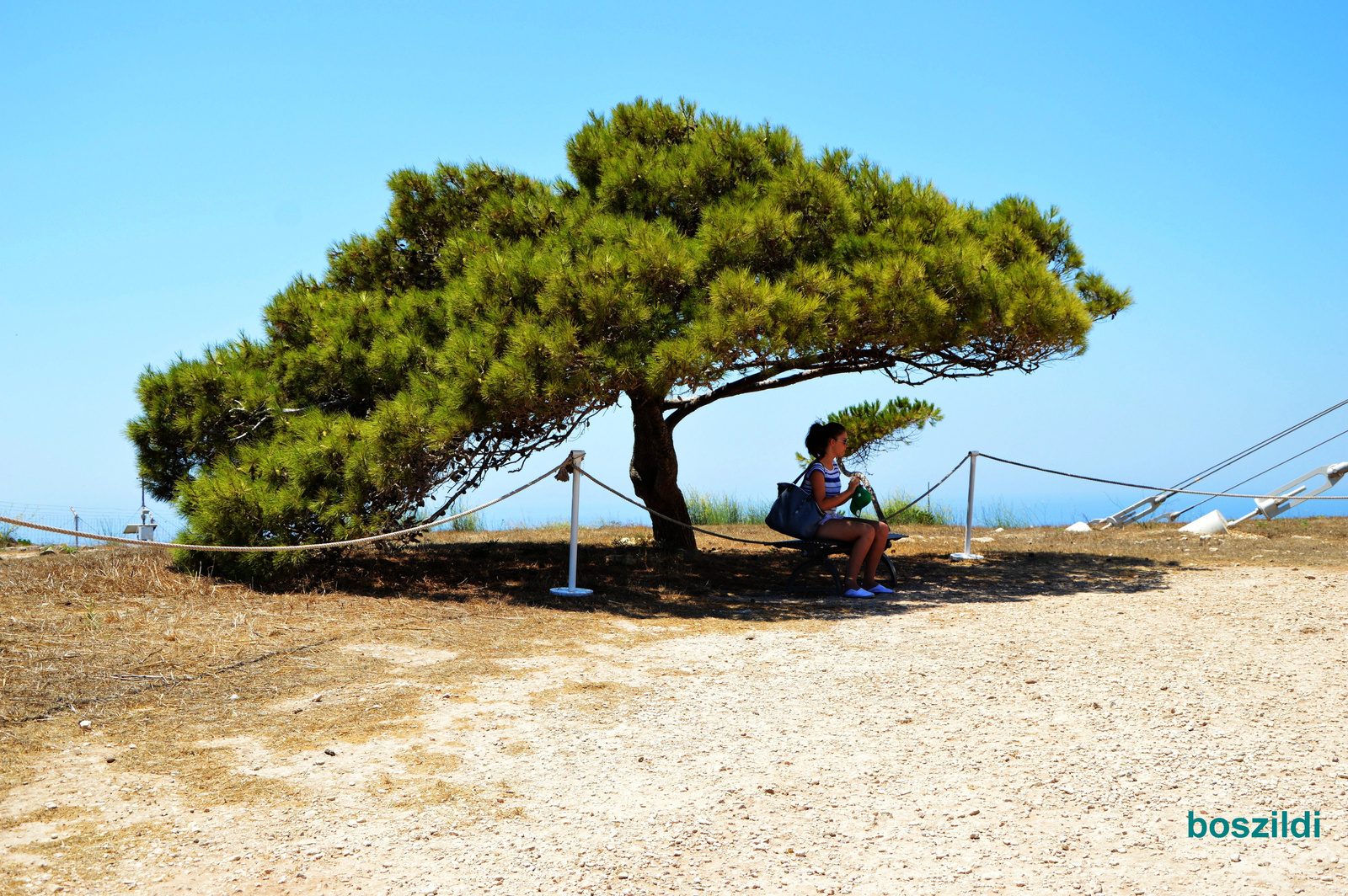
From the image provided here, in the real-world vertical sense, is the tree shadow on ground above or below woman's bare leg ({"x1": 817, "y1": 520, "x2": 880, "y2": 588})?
below

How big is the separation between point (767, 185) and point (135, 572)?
5.88m

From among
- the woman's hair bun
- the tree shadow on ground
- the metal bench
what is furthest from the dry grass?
the woman's hair bun

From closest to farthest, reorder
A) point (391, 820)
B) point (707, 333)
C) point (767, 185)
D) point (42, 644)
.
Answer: point (391, 820), point (42, 644), point (707, 333), point (767, 185)

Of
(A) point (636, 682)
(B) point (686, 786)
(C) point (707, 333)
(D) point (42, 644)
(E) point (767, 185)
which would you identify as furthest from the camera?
(E) point (767, 185)

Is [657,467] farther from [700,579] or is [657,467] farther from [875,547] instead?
[875,547]

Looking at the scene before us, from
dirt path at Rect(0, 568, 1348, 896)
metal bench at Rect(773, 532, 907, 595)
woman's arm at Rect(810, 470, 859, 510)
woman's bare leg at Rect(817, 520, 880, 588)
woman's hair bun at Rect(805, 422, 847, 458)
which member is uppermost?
woman's hair bun at Rect(805, 422, 847, 458)

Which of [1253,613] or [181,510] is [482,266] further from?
[1253,613]

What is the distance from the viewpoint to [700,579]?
27.0ft

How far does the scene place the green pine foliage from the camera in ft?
22.7

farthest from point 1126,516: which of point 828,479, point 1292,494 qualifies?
point 828,479

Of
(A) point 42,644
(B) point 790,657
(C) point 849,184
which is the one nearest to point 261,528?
(A) point 42,644

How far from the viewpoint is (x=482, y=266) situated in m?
7.26

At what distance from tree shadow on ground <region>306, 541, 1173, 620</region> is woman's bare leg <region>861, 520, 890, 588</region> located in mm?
282

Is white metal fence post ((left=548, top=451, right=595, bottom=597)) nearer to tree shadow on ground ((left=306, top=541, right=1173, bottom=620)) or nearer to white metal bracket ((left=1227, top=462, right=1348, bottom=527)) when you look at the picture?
tree shadow on ground ((left=306, top=541, right=1173, bottom=620))
